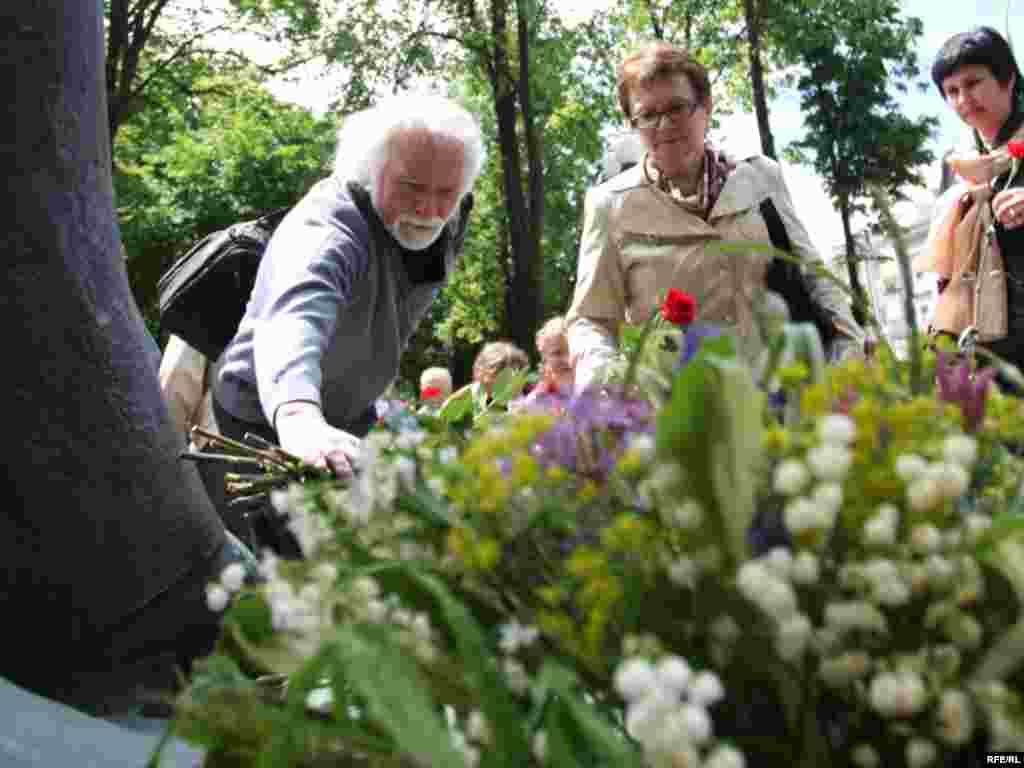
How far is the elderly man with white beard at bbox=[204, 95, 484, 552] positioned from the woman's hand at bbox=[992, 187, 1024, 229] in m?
1.62

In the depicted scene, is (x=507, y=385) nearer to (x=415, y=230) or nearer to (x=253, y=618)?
(x=253, y=618)

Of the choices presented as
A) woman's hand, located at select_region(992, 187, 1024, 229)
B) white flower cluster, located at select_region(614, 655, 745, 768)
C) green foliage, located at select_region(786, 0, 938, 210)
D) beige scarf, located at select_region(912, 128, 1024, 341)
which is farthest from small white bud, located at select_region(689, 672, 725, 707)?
green foliage, located at select_region(786, 0, 938, 210)

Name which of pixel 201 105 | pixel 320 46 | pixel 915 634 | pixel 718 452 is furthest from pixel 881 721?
pixel 201 105

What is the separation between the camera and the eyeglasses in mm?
3732

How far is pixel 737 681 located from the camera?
0.76m

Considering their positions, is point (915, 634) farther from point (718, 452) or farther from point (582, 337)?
point (582, 337)

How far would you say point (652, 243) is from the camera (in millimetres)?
3818

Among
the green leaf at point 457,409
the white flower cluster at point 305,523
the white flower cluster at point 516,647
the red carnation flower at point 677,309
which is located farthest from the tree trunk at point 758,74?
the white flower cluster at point 516,647

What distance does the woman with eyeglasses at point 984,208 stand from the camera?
4.05m

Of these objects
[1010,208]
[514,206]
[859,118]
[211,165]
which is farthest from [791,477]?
[859,118]

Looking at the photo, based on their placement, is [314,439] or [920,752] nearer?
[920,752]

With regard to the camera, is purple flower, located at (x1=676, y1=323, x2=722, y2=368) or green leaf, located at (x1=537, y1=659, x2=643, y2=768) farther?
purple flower, located at (x1=676, y1=323, x2=722, y2=368)

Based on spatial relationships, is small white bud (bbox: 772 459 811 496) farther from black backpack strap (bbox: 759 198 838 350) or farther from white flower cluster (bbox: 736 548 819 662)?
black backpack strap (bbox: 759 198 838 350)

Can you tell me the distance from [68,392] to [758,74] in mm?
23484
